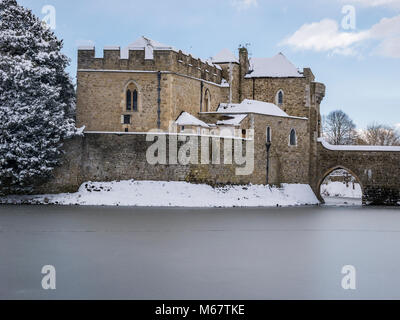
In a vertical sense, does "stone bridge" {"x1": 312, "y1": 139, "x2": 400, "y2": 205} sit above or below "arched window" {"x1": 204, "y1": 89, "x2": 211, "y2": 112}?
below

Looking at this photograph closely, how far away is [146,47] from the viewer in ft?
136

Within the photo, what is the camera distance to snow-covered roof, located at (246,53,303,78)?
46531mm

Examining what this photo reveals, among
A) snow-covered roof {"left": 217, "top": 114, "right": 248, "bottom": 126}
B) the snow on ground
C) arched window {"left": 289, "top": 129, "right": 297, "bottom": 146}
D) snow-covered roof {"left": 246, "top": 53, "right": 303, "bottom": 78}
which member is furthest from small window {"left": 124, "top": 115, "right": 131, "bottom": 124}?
the snow on ground

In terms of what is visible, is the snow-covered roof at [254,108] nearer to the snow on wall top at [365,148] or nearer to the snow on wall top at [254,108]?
the snow on wall top at [254,108]

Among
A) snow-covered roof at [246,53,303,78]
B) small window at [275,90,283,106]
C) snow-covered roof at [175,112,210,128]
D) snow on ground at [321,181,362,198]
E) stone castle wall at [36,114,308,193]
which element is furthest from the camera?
snow on ground at [321,181,362,198]

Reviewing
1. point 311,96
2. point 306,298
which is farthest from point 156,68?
point 306,298

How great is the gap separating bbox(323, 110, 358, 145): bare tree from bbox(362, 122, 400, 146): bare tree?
94.9 inches

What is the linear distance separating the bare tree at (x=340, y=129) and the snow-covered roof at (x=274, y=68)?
3774 cm

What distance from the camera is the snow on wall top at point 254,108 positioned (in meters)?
41.0

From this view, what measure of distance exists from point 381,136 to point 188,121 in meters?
54.9

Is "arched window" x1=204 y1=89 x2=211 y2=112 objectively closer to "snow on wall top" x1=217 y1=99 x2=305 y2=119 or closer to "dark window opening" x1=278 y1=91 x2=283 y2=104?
"snow on wall top" x1=217 y1=99 x2=305 y2=119

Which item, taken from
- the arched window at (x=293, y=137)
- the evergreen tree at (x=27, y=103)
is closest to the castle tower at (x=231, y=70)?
the arched window at (x=293, y=137)

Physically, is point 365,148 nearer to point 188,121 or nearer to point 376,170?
point 376,170
